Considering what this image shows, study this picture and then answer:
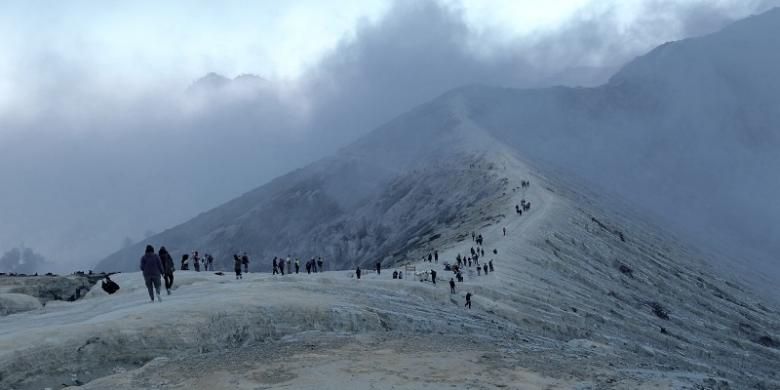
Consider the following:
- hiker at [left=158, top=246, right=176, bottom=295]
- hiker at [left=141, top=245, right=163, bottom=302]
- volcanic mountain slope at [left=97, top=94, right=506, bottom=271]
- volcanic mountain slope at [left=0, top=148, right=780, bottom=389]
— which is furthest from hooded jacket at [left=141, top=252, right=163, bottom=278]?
volcanic mountain slope at [left=97, top=94, right=506, bottom=271]

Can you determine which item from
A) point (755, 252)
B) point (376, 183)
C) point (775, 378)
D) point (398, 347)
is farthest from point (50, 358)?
point (755, 252)

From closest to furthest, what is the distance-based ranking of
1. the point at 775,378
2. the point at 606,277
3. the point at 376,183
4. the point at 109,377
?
the point at 109,377 < the point at 775,378 < the point at 606,277 < the point at 376,183

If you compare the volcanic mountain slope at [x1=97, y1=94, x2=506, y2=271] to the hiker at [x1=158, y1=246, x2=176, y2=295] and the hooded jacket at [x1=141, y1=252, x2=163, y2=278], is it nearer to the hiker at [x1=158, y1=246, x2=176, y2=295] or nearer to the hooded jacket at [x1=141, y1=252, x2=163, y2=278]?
the hiker at [x1=158, y1=246, x2=176, y2=295]

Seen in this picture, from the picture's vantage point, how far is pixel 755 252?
655ft

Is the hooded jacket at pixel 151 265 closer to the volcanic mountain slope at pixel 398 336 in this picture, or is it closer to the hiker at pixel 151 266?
the hiker at pixel 151 266

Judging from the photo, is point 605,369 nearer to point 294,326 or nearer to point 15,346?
point 294,326

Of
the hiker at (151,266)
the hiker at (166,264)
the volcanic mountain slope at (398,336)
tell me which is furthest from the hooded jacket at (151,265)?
the hiker at (166,264)

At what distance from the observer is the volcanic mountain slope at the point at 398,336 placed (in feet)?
71.5

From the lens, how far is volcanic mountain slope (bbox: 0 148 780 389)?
858 inches

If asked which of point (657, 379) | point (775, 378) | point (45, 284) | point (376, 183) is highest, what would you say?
point (376, 183)

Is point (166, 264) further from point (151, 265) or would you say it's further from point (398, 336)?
point (398, 336)

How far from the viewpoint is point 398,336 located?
2922 centimetres

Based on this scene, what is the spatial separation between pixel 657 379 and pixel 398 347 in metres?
9.73

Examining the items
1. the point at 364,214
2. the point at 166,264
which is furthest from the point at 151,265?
the point at 364,214
